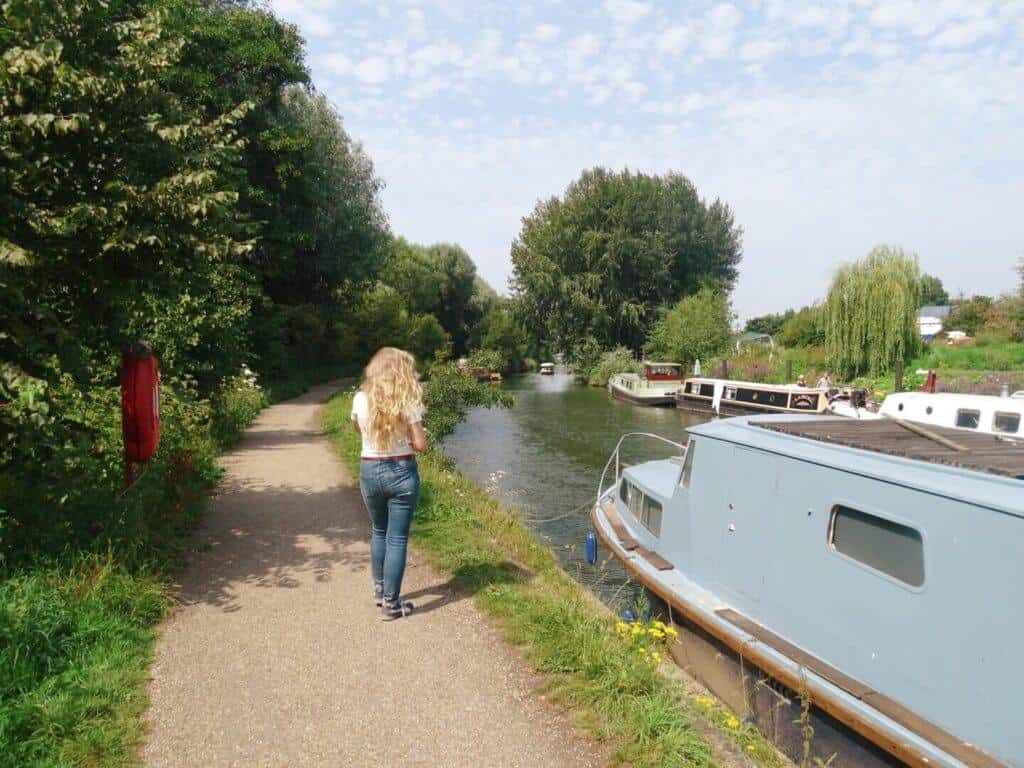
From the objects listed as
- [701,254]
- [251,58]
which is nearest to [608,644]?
[251,58]

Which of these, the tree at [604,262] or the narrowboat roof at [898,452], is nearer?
the narrowboat roof at [898,452]

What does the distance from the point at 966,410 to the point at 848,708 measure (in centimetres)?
757

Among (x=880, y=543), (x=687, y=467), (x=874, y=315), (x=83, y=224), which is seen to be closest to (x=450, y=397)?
(x=687, y=467)

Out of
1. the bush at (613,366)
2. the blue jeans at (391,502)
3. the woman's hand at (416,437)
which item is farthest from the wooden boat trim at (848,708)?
the bush at (613,366)

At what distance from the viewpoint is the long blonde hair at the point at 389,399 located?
446 cm

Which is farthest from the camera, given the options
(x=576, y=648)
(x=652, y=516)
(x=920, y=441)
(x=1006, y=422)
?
(x=1006, y=422)

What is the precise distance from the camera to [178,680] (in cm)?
404

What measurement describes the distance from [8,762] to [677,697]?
317cm

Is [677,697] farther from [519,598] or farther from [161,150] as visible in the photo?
[161,150]

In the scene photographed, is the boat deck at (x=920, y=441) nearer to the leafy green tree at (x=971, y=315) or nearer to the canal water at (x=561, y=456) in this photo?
the canal water at (x=561, y=456)

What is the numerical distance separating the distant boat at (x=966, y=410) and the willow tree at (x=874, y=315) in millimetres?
21532

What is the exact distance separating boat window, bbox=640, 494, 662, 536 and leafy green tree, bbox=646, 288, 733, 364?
38.5 meters

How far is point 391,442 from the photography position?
452cm

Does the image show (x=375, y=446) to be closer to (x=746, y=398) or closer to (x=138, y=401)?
(x=138, y=401)
